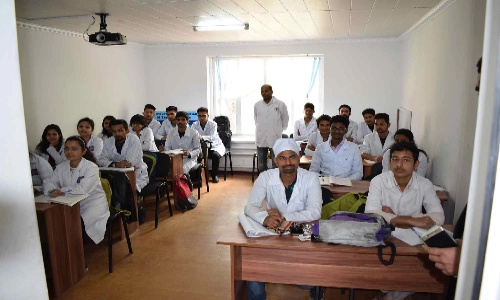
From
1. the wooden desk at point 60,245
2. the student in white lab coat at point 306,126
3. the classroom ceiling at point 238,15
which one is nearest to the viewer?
the wooden desk at point 60,245

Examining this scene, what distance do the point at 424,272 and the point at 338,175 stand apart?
213 cm

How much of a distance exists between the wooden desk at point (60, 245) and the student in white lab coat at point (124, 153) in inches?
54.4

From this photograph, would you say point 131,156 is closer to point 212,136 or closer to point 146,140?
point 146,140

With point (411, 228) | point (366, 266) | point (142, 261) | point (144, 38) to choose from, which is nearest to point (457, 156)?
point (411, 228)

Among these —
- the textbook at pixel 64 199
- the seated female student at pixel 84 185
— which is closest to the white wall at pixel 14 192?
the textbook at pixel 64 199

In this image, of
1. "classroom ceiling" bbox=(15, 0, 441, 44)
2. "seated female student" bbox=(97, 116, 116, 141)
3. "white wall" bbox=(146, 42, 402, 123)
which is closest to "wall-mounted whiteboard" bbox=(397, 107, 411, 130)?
"white wall" bbox=(146, 42, 402, 123)

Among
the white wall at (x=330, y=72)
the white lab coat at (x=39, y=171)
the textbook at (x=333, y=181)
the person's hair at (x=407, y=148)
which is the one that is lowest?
the textbook at (x=333, y=181)

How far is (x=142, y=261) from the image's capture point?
12.3 ft

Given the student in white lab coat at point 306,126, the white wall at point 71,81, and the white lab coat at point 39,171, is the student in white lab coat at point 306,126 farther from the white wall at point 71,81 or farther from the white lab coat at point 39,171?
the white lab coat at point 39,171

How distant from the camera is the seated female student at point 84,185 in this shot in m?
3.52

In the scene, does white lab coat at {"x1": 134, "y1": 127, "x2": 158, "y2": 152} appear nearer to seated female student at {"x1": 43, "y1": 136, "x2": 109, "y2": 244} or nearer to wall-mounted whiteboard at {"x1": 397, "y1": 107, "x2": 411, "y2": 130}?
seated female student at {"x1": 43, "y1": 136, "x2": 109, "y2": 244}

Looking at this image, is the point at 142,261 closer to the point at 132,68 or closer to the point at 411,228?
the point at 411,228

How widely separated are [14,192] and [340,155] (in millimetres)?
3864

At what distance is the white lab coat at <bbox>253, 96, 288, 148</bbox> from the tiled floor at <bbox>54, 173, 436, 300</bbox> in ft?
6.05
